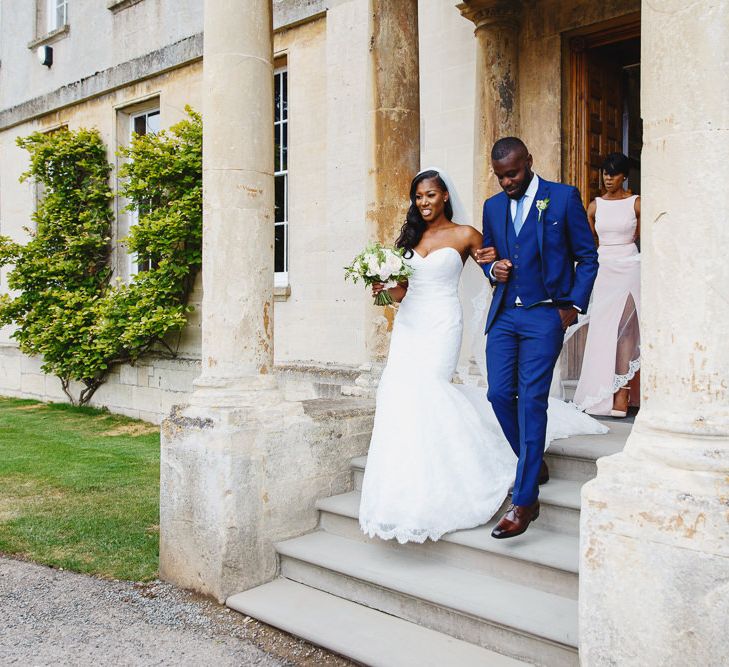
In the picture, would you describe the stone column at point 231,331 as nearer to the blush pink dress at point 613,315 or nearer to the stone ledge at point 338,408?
the stone ledge at point 338,408

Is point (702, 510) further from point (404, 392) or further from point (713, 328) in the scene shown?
point (404, 392)

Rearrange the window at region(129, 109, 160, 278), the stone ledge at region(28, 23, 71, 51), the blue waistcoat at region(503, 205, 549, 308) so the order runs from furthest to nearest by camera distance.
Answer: the stone ledge at region(28, 23, 71, 51) < the window at region(129, 109, 160, 278) < the blue waistcoat at region(503, 205, 549, 308)

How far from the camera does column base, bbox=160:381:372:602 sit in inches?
171

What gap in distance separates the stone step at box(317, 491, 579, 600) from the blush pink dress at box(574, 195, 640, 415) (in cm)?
214

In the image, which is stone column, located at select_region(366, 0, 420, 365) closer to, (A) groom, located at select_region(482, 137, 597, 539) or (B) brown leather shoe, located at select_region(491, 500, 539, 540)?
(A) groom, located at select_region(482, 137, 597, 539)

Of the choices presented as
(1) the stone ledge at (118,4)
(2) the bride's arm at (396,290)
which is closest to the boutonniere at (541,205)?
(2) the bride's arm at (396,290)

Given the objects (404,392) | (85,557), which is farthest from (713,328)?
(85,557)

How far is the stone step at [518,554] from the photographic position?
354cm

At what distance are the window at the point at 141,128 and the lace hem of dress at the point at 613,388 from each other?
775 centimetres

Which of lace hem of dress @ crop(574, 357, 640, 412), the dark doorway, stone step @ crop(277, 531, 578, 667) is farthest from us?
Answer: the dark doorway

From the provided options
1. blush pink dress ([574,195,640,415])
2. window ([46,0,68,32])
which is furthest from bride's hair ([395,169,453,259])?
window ([46,0,68,32])

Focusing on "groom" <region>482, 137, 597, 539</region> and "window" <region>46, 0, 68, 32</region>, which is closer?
"groom" <region>482, 137, 597, 539</region>

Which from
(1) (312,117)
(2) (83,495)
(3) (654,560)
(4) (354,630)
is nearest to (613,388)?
(4) (354,630)

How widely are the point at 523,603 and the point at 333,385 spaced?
16.7 feet
